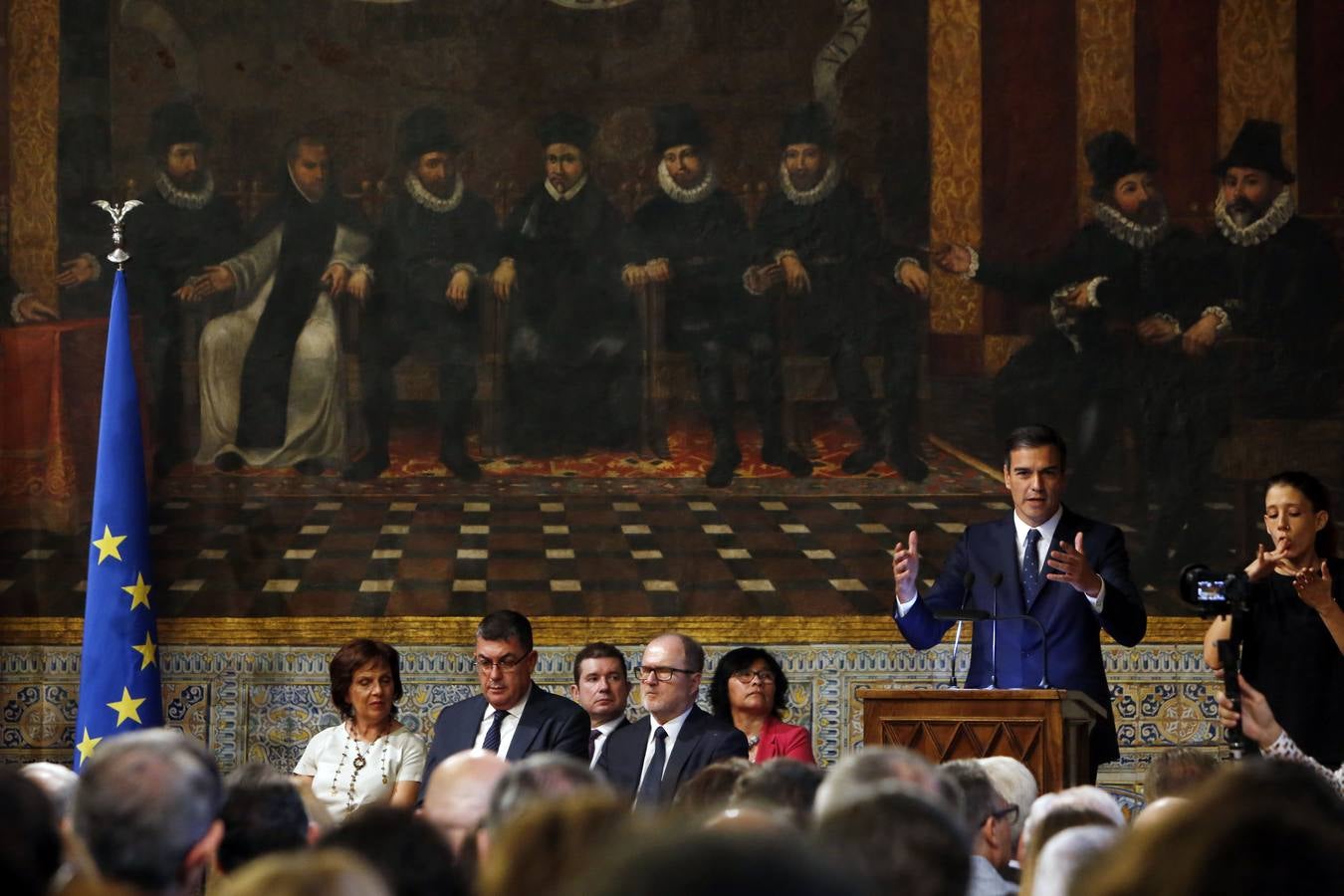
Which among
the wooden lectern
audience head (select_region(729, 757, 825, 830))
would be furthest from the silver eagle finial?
audience head (select_region(729, 757, 825, 830))

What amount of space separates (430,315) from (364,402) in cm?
58

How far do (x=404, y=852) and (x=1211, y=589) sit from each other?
137 inches

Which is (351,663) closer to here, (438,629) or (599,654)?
(599,654)

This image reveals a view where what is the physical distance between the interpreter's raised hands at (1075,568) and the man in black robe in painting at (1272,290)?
148 inches

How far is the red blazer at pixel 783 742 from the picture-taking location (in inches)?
290

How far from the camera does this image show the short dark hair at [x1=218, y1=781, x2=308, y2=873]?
3576 mm

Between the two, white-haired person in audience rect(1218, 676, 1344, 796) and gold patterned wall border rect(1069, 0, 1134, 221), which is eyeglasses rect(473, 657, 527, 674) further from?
gold patterned wall border rect(1069, 0, 1134, 221)

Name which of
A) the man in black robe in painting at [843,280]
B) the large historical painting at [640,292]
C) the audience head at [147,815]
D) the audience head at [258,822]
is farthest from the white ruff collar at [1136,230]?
the audience head at [147,815]

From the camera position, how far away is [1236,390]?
32.2ft

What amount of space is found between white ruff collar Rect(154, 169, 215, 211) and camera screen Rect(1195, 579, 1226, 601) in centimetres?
602

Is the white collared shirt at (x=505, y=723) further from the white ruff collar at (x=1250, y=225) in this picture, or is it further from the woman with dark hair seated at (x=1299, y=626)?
the white ruff collar at (x=1250, y=225)

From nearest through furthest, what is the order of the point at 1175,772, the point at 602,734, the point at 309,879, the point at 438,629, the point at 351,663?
the point at 309,879, the point at 1175,772, the point at 602,734, the point at 351,663, the point at 438,629

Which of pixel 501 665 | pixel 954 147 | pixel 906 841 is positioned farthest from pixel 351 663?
pixel 906 841

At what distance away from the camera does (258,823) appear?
3.60m
